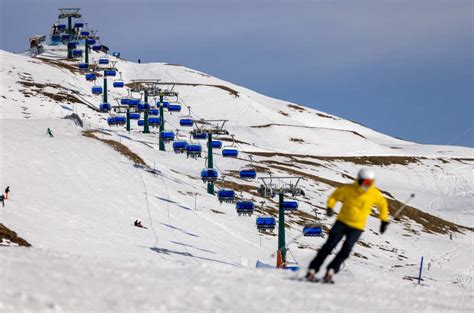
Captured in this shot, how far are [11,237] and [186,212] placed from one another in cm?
2313

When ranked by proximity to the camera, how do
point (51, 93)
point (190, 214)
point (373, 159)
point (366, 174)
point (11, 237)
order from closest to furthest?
point (366, 174) → point (11, 237) → point (190, 214) → point (51, 93) → point (373, 159)

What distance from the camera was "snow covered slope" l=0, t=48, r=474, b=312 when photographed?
35.1 ft

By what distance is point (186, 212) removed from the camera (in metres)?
49.2

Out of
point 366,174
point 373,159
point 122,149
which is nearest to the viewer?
point 366,174

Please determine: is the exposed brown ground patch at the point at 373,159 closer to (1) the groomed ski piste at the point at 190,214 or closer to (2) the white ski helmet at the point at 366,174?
(1) the groomed ski piste at the point at 190,214

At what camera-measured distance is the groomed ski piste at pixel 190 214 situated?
1067 cm

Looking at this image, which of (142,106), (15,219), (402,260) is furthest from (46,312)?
Result: (142,106)

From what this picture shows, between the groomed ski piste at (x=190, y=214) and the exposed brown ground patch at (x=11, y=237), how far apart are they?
0.90 meters

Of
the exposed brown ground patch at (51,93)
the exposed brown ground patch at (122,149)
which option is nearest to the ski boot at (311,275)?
the exposed brown ground patch at (122,149)

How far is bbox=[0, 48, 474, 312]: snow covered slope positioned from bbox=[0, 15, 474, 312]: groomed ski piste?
0.09 meters

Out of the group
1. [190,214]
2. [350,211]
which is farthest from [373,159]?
[350,211]

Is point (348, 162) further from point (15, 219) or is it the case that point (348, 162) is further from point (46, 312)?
point (46, 312)

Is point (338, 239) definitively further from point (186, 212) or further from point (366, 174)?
point (186, 212)

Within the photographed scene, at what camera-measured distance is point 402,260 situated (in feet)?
192
